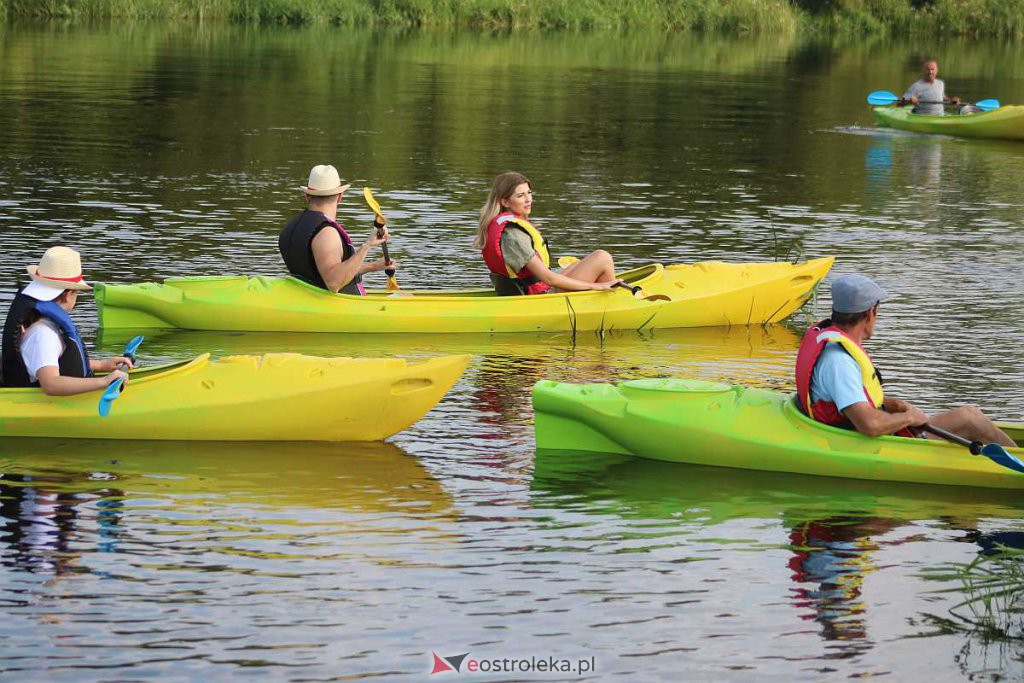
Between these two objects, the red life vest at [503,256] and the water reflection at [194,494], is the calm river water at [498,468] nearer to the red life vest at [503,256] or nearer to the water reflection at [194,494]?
the water reflection at [194,494]

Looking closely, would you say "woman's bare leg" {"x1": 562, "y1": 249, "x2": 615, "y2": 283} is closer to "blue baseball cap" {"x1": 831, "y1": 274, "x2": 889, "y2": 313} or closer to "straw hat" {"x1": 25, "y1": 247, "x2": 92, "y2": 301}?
"blue baseball cap" {"x1": 831, "y1": 274, "x2": 889, "y2": 313}

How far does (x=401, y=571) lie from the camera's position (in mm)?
6379

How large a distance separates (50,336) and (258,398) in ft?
3.35

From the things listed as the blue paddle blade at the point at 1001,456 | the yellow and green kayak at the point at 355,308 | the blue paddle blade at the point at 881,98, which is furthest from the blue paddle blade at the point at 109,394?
the blue paddle blade at the point at 881,98

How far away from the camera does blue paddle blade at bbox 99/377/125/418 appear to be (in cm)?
761

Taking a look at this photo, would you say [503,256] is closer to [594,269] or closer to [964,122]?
[594,269]

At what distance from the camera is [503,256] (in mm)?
10273

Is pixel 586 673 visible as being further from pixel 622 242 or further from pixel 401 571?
pixel 622 242

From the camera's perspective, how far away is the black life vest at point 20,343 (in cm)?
738

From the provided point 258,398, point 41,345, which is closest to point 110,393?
point 41,345

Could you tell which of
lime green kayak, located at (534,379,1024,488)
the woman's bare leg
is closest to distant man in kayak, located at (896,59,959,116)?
the woman's bare leg

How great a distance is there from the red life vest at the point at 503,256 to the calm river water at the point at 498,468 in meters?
0.40

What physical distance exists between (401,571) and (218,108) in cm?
1725

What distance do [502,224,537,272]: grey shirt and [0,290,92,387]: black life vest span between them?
10.1 feet
